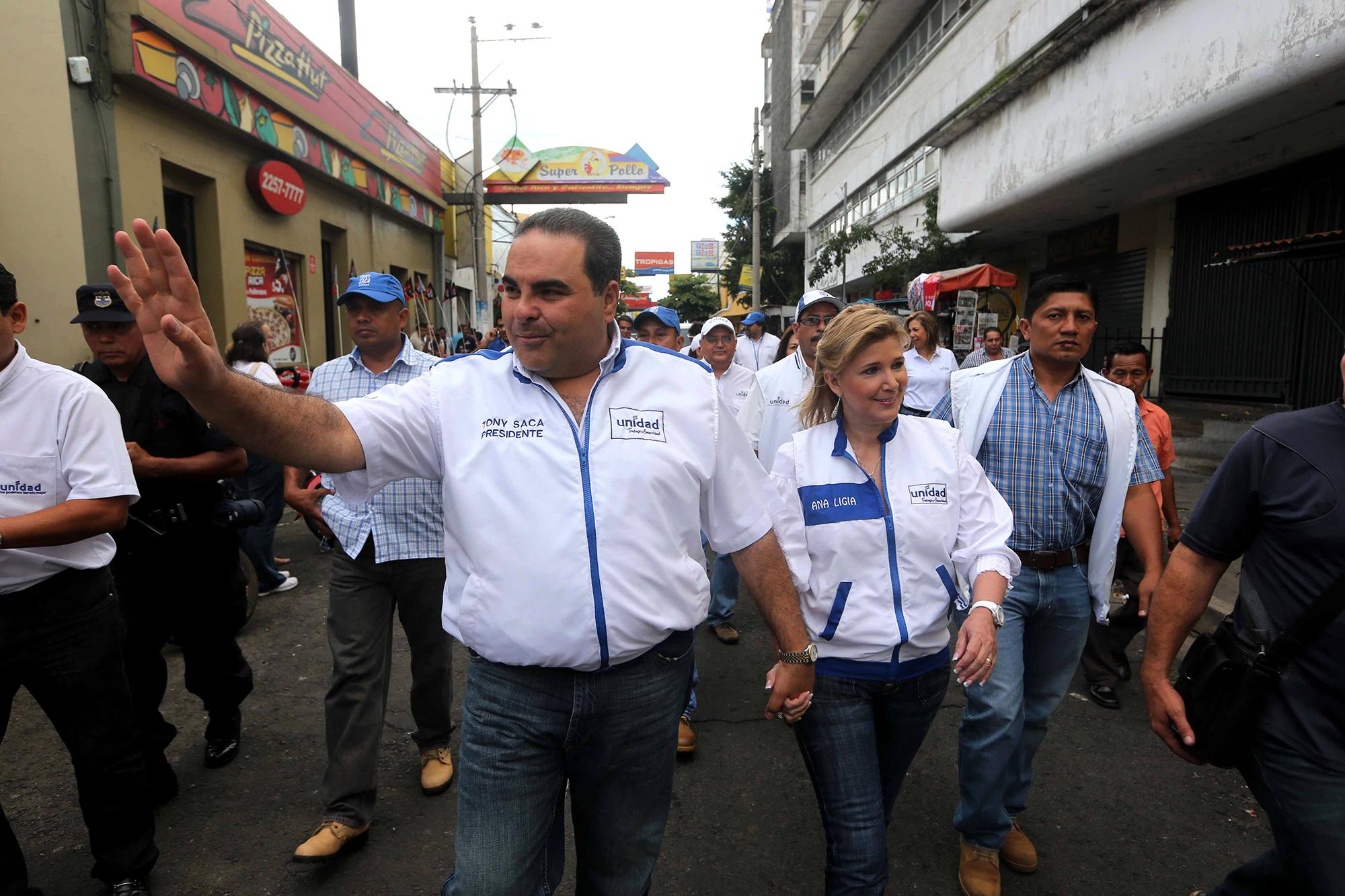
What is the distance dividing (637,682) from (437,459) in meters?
0.76

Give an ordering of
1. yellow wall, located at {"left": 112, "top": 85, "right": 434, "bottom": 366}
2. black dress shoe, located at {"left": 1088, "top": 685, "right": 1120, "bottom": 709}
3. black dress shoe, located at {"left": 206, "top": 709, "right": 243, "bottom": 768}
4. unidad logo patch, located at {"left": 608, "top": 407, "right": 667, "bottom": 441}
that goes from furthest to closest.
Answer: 1. yellow wall, located at {"left": 112, "top": 85, "right": 434, "bottom": 366}
2. black dress shoe, located at {"left": 1088, "top": 685, "right": 1120, "bottom": 709}
3. black dress shoe, located at {"left": 206, "top": 709, "right": 243, "bottom": 768}
4. unidad logo patch, located at {"left": 608, "top": 407, "right": 667, "bottom": 441}

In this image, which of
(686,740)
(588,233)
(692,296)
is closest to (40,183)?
(686,740)

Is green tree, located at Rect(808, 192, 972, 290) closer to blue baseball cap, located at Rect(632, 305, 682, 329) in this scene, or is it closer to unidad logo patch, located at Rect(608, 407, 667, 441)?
blue baseball cap, located at Rect(632, 305, 682, 329)

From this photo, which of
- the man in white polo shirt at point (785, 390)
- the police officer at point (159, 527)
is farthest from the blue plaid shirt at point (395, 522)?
the man in white polo shirt at point (785, 390)

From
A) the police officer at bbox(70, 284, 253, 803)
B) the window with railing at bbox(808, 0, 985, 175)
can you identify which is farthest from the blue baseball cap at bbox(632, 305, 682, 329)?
the window with railing at bbox(808, 0, 985, 175)

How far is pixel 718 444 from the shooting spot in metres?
2.26

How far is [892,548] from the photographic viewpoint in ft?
8.15

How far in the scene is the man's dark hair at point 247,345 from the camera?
6699 millimetres

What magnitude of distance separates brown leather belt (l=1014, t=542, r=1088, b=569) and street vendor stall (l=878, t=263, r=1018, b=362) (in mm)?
9701

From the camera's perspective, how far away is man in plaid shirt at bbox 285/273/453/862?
319cm

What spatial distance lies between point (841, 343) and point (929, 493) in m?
0.55

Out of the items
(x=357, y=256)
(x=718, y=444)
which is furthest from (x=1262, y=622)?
(x=357, y=256)

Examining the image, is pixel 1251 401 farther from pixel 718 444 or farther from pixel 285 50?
pixel 285 50

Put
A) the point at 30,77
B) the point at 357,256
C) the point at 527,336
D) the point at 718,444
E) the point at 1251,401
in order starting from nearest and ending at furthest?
the point at 527,336
the point at 718,444
the point at 30,77
the point at 1251,401
the point at 357,256
